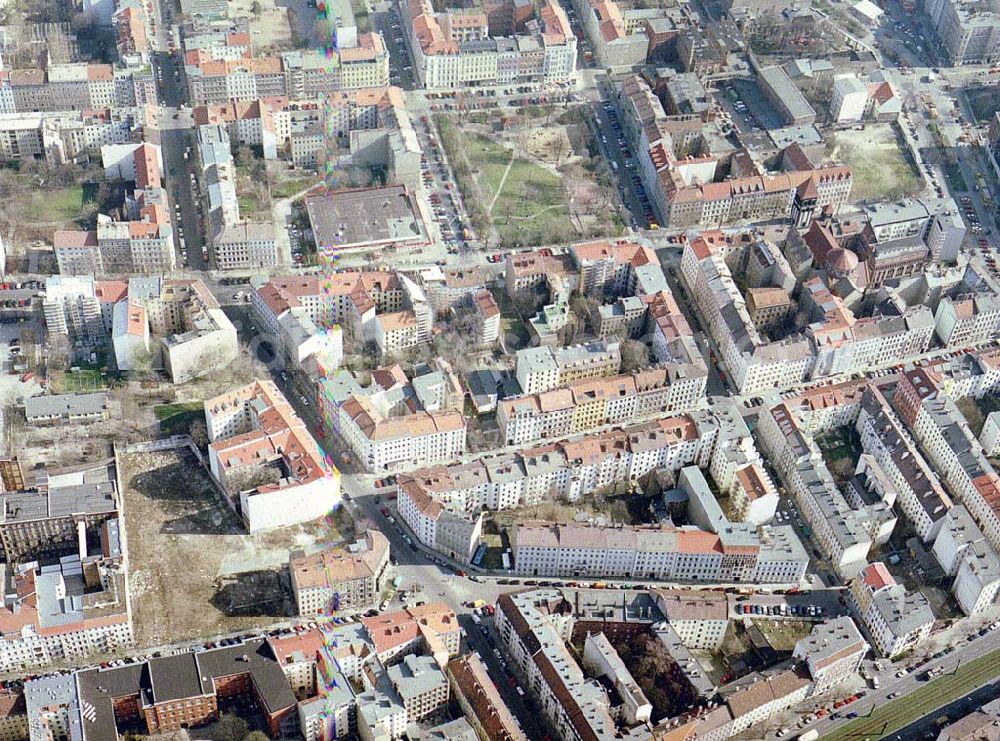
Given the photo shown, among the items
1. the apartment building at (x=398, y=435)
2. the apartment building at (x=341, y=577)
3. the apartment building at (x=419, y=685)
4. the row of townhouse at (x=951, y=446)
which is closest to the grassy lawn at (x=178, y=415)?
the apartment building at (x=398, y=435)

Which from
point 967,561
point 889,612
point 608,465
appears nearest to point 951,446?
point 967,561

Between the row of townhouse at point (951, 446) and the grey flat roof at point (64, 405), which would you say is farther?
the grey flat roof at point (64, 405)

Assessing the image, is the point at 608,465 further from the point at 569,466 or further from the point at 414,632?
the point at 414,632

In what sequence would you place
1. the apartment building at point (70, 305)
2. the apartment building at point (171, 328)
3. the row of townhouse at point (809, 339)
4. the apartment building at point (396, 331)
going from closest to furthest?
1. the apartment building at point (171, 328)
2. the apartment building at point (70, 305)
3. the apartment building at point (396, 331)
4. the row of townhouse at point (809, 339)

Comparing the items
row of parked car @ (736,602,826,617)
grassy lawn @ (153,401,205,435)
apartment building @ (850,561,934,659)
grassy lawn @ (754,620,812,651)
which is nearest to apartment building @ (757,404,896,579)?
apartment building @ (850,561,934,659)

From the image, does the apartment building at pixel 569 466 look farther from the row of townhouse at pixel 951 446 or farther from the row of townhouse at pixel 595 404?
the row of townhouse at pixel 951 446

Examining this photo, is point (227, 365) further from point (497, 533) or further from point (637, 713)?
point (637, 713)

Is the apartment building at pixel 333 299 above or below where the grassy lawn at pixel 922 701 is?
above

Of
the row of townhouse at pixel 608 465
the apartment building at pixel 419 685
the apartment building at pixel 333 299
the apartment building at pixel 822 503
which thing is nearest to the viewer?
the apartment building at pixel 419 685
